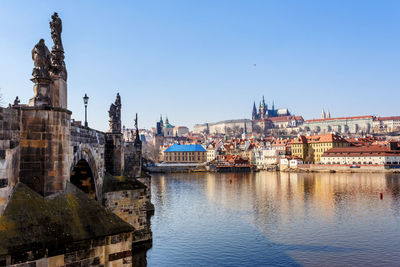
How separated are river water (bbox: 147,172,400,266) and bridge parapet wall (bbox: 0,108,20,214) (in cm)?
1641

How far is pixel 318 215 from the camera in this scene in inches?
1642

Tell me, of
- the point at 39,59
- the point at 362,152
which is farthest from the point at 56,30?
the point at 362,152

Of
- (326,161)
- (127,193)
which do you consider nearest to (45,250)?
(127,193)

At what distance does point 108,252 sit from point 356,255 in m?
21.3

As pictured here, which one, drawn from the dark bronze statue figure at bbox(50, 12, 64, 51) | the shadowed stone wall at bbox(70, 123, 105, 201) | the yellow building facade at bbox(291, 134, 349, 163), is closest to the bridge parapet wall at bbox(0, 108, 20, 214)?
the dark bronze statue figure at bbox(50, 12, 64, 51)

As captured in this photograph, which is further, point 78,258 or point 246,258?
point 246,258

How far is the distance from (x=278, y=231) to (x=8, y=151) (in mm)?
28578

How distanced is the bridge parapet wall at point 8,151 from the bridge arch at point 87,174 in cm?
658

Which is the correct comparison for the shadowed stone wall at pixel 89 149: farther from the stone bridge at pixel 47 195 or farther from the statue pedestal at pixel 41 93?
the statue pedestal at pixel 41 93

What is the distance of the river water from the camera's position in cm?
2598

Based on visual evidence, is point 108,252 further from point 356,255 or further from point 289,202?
point 289,202

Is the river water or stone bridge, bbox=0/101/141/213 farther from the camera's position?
the river water

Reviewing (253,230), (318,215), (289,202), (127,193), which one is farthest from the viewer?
(289,202)

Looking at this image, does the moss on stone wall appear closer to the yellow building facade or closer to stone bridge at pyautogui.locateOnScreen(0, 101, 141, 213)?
stone bridge at pyautogui.locateOnScreen(0, 101, 141, 213)
